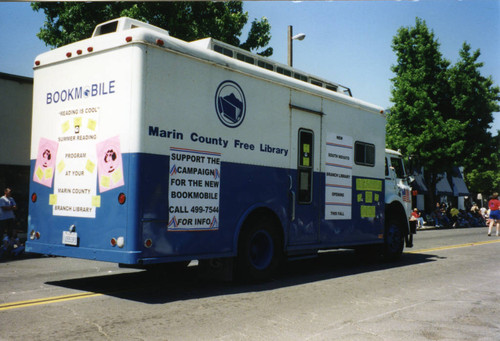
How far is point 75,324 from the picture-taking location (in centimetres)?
499

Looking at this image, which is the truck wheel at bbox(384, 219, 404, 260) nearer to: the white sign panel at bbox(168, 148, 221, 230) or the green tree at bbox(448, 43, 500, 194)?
the white sign panel at bbox(168, 148, 221, 230)

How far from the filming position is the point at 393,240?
10.9 meters

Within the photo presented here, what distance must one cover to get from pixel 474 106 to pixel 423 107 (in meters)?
3.45

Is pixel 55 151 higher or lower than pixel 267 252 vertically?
higher

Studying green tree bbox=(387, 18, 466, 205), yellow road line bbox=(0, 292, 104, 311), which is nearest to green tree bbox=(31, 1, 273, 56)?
yellow road line bbox=(0, 292, 104, 311)

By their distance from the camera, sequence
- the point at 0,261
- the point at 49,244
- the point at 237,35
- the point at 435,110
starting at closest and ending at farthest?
the point at 49,244, the point at 0,261, the point at 237,35, the point at 435,110

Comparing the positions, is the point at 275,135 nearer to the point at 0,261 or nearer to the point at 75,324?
the point at 75,324

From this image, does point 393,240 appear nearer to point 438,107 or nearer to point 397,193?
point 397,193

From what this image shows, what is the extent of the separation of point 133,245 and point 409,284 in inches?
187

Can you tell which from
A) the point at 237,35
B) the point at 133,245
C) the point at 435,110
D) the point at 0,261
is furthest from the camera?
the point at 435,110

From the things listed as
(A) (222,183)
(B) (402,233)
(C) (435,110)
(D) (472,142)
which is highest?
(C) (435,110)

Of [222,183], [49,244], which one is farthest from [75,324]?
[222,183]

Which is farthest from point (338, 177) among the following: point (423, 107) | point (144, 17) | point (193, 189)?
point (423, 107)

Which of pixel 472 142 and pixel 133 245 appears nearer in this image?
pixel 133 245
